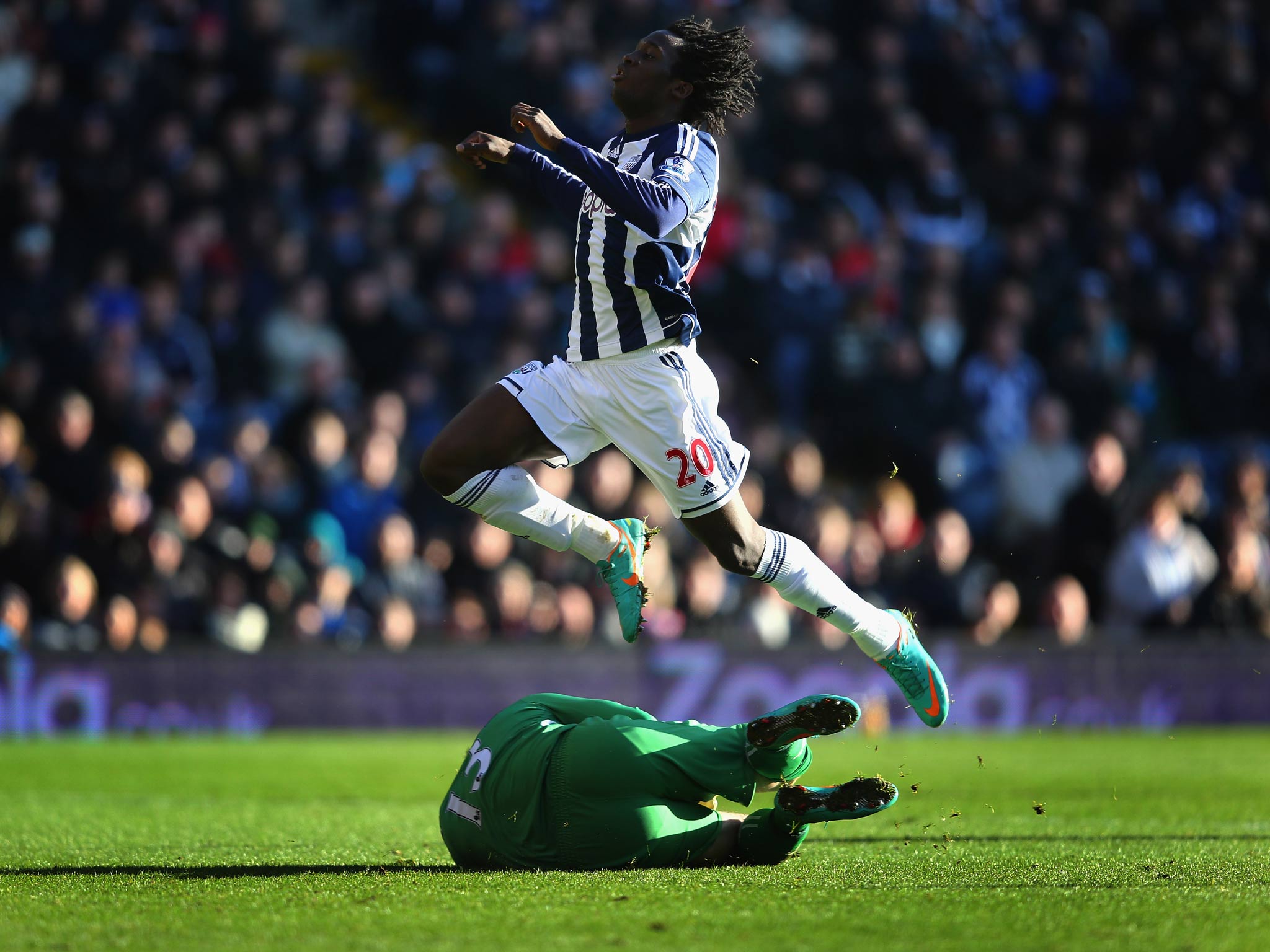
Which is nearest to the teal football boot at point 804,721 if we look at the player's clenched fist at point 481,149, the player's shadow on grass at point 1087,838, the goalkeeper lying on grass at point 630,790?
the goalkeeper lying on grass at point 630,790

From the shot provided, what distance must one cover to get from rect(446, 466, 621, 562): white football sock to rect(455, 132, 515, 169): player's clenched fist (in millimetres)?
1205

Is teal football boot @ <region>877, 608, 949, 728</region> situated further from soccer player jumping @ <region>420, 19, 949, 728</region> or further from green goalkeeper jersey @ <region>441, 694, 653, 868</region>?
green goalkeeper jersey @ <region>441, 694, 653, 868</region>

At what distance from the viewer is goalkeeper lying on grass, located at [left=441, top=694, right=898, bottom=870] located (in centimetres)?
448

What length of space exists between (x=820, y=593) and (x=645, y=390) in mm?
980

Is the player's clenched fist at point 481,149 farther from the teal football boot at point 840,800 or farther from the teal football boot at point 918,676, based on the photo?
→ the teal football boot at point 918,676

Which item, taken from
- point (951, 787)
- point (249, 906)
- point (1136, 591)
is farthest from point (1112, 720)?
point (249, 906)

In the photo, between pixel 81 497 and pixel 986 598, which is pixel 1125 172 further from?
pixel 81 497

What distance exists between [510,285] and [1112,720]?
5729 mm

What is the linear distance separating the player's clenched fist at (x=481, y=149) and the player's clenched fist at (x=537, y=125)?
84 millimetres

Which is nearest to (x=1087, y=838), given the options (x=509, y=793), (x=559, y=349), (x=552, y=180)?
(x=509, y=793)

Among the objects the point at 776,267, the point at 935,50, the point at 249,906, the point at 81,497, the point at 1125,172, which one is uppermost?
the point at 935,50

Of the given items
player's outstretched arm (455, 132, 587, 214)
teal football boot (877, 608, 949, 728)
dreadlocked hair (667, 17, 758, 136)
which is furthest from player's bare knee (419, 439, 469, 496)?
teal football boot (877, 608, 949, 728)

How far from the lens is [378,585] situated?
11.1m

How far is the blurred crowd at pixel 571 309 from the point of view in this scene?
10914mm
